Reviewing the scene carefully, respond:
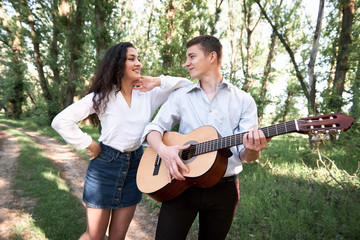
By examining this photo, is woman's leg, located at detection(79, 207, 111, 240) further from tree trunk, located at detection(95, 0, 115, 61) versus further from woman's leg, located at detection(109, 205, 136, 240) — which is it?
tree trunk, located at detection(95, 0, 115, 61)

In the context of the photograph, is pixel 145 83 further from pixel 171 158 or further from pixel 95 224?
pixel 95 224

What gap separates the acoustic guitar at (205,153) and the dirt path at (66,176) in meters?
2.13

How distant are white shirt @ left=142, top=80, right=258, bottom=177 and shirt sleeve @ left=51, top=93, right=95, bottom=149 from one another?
0.65 m

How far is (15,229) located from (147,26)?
57.4 ft

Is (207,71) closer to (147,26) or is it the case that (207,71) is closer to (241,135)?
(241,135)

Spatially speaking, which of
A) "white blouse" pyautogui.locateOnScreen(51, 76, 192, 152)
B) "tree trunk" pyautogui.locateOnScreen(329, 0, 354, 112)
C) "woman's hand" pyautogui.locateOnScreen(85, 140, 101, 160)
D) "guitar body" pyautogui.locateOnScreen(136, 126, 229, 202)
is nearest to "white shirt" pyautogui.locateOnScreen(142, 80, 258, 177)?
"guitar body" pyautogui.locateOnScreen(136, 126, 229, 202)

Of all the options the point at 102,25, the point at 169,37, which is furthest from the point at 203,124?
the point at 102,25

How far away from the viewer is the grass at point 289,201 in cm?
292

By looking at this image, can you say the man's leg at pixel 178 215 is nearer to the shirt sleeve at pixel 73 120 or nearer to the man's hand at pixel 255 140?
the man's hand at pixel 255 140

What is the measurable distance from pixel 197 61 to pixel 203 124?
0.57 m

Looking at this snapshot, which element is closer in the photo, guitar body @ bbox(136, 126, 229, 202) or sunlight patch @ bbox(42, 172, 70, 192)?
guitar body @ bbox(136, 126, 229, 202)

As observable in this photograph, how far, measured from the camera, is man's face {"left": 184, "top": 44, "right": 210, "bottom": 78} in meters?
1.88

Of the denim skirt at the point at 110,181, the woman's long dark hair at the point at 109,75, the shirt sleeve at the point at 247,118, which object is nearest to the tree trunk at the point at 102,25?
the woman's long dark hair at the point at 109,75

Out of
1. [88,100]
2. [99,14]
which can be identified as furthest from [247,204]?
[99,14]
